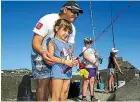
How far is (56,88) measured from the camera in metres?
4.48

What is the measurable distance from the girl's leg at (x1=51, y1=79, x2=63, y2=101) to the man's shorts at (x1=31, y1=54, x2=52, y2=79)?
0.47ft

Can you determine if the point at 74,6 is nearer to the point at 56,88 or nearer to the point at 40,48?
the point at 40,48

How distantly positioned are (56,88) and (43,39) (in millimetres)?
713

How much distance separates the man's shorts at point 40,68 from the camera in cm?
460

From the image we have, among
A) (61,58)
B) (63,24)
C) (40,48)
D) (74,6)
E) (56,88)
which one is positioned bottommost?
(56,88)

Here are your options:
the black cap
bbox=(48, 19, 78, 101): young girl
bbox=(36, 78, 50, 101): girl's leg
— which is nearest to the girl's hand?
bbox=(48, 19, 78, 101): young girl

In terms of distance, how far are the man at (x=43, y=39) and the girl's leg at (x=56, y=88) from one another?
165mm

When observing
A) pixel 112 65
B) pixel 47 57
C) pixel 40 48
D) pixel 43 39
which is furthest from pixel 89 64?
pixel 47 57

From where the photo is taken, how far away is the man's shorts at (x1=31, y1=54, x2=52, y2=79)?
4.60m

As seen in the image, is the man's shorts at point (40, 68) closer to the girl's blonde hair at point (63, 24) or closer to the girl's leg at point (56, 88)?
the girl's leg at point (56, 88)

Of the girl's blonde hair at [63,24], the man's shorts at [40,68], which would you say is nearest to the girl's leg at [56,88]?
the man's shorts at [40,68]

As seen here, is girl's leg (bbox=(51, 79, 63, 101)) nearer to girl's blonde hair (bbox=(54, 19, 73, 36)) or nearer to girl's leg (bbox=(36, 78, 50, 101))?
girl's leg (bbox=(36, 78, 50, 101))

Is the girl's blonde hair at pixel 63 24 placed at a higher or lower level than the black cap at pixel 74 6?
lower

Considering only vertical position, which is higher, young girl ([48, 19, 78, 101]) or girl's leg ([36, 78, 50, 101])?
young girl ([48, 19, 78, 101])
